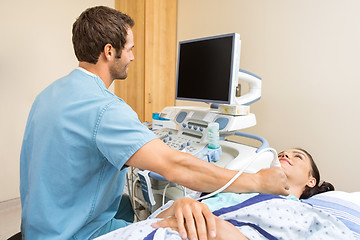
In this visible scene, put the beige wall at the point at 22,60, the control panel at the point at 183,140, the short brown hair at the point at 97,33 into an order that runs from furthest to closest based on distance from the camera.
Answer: the beige wall at the point at 22,60 → the control panel at the point at 183,140 → the short brown hair at the point at 97,33

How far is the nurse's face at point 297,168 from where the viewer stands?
3.99ft

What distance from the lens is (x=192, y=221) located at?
2.44 ft

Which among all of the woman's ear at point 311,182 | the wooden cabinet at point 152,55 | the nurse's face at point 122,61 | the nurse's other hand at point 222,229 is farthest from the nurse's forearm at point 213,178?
the wooden cabinet at point 152,55

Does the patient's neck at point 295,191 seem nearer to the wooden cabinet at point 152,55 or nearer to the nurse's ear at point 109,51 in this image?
the nurse's ear at point 109,51

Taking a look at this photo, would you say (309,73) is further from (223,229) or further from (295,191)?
(223,229)

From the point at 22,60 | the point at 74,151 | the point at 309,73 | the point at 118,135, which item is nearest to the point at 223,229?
the point at 118,135

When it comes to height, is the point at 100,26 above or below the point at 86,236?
above

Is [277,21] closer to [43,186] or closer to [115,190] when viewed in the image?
[115,190]

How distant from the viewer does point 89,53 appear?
3.56 ft

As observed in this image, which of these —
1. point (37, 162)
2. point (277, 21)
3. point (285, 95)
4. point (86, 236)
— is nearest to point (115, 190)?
point (86, 236)

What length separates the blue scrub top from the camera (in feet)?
2.72

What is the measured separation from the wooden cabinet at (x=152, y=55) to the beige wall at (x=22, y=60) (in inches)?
28.2

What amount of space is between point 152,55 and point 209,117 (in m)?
1.24

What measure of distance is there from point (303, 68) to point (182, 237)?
4.84 ft
